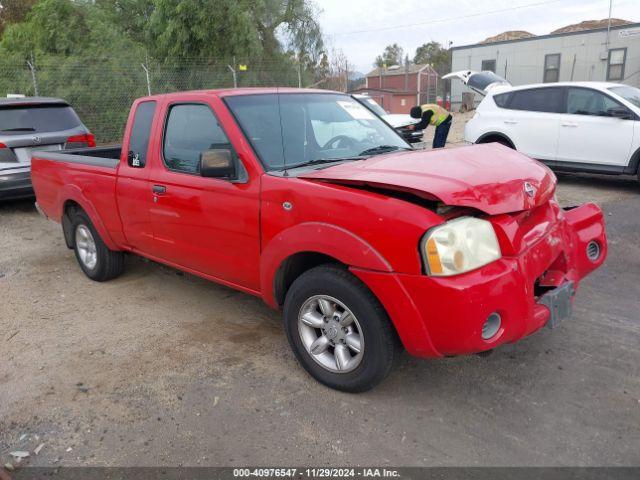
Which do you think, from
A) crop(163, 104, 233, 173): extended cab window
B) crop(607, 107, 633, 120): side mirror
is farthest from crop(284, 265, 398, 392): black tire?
crop(607, 107, 633, 120): side mirror

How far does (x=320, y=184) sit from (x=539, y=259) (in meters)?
1.30

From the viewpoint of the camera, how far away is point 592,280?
4961 millimetres

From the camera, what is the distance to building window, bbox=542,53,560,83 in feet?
93.4

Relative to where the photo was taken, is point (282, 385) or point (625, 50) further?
point (625, 50)

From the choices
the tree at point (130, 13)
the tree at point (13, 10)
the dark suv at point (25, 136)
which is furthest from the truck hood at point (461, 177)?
the tree at point (13, 10)

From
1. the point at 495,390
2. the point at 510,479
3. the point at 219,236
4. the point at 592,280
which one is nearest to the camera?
the point at 510,479

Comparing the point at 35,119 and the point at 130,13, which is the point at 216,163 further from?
the point at 130,13

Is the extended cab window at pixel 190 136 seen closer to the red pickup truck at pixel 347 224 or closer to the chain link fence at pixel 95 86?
the red pickup truck at pixel 347 224

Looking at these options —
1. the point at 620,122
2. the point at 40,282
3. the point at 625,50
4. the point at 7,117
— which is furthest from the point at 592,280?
the point at 625,50

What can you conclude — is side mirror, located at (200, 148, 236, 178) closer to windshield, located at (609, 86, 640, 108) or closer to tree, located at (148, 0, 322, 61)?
windshield, located at (609, 86, 640, 108)

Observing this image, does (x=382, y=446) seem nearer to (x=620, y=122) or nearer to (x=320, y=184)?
(x=320, y=184)

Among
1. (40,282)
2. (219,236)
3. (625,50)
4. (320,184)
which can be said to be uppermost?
(625,50)

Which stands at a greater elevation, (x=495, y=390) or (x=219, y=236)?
(x=219, y=236)

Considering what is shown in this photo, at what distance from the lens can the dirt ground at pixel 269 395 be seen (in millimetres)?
2756
